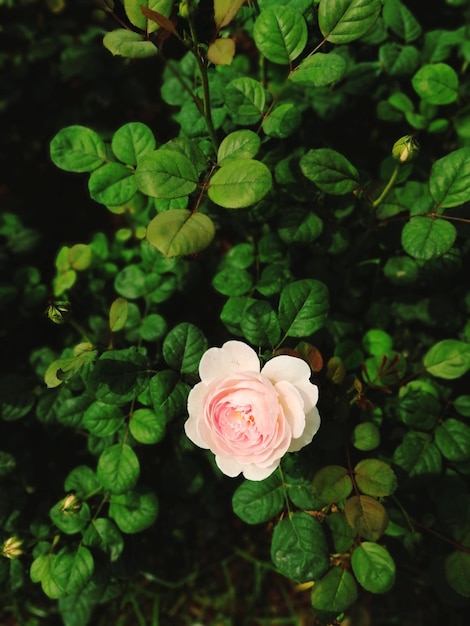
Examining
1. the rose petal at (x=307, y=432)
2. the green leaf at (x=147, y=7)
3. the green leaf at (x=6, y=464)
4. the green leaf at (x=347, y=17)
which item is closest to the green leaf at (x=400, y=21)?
the green leaf at (x=347, y=17)

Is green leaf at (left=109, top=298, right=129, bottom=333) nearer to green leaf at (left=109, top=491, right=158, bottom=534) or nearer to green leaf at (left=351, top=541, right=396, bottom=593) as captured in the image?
green leaf at (left=109, top=491, right=158, bottom=534)

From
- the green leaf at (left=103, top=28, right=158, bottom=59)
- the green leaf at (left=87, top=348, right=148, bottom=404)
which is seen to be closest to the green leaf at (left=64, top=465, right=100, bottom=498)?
the green leaf at (left=87, top=348, right=148, bottom=404)

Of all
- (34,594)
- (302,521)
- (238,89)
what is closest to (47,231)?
(238,89)

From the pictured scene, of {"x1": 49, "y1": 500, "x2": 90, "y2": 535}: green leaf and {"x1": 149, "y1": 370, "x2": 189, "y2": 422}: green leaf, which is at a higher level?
{"x1": 149, "y1": 370, "x2": 189, "y2": 422}: green leaf

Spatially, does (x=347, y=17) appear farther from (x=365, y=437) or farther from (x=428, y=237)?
(x=365, y=437)

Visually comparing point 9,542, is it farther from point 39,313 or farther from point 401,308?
point 401,308

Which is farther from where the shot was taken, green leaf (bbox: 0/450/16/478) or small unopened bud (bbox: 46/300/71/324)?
green leaf (bbox: 0/450/16/478)
